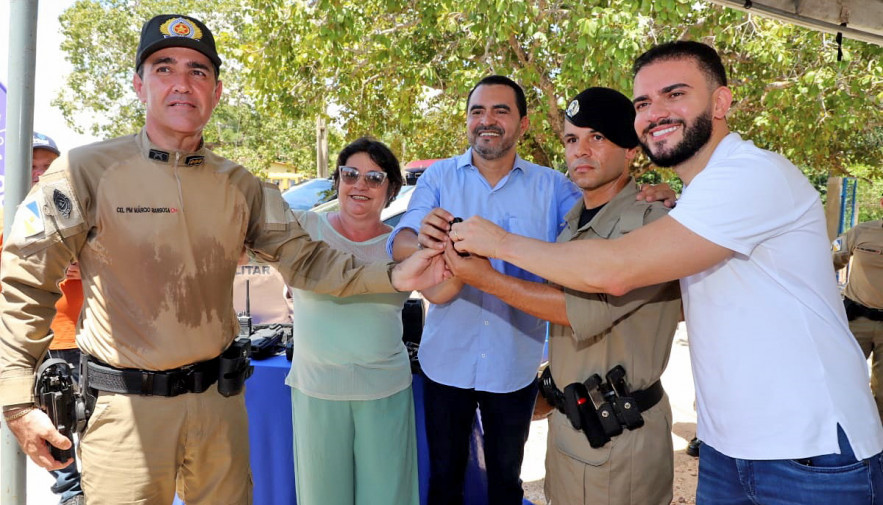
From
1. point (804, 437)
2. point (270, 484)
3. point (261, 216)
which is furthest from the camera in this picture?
point (270, 484)

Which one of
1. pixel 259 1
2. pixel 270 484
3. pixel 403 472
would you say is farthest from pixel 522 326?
pixel 259 1

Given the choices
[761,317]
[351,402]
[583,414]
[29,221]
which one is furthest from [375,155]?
[761,317]

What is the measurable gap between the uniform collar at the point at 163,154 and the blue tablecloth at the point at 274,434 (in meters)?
1.45

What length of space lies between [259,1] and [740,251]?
837 cm

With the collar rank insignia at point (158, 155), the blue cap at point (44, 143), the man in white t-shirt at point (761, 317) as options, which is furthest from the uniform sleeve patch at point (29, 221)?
the blue cap at point (44, 143)

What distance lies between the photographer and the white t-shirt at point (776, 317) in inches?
69.6

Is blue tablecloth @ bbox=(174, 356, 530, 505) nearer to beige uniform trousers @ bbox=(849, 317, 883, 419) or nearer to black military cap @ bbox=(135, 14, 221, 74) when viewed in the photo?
black military cap @ bbox=(135, 14, 221, 74)

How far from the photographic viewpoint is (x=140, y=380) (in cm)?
226

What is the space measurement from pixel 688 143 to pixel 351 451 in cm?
203

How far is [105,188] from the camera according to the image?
223 centimetres

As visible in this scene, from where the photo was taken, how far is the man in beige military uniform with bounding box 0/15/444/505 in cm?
212

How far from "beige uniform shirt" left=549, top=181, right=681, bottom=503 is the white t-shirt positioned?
357 millimetres

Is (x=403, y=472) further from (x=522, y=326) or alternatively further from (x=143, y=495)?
(x=143, y=495)

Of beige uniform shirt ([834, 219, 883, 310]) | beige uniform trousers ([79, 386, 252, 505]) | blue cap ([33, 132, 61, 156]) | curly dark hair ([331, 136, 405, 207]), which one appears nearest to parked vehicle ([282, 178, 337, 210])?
blue cap ([33, 132, 61, 156])
